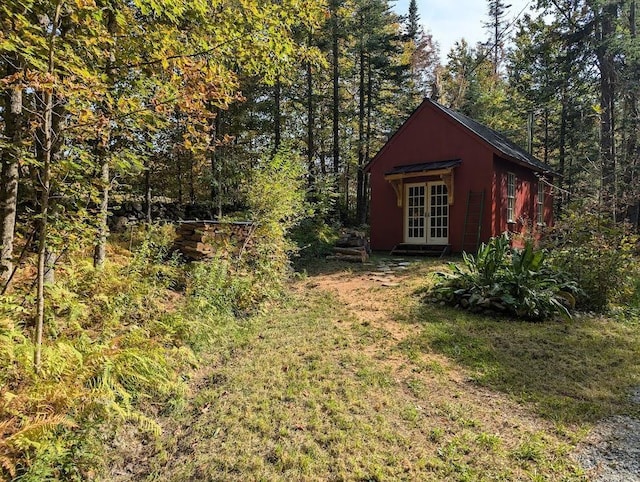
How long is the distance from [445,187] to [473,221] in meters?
1.34

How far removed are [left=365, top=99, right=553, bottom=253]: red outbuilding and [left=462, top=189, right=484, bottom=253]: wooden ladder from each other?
25 millimetres

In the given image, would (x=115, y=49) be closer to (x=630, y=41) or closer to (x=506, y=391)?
(x=506, y=391)

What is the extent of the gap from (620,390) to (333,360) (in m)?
2.45

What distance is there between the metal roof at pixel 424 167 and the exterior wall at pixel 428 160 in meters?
0.16

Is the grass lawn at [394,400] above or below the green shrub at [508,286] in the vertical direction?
below

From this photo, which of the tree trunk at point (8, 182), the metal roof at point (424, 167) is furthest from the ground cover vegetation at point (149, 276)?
the metal roof at point (424, 167)

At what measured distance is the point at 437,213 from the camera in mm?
10688

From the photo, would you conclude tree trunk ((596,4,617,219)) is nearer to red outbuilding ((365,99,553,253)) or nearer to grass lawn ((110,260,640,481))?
red outbuilding ((365,99,553,253))

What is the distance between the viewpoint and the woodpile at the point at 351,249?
9203 millimetres

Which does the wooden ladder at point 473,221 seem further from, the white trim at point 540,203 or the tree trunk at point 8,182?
the tree trunk at point 8,182

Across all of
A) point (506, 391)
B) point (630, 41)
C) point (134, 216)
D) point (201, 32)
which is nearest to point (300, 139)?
point (134, 216)

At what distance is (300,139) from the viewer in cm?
1712

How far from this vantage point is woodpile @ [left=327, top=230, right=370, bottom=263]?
9.20 m

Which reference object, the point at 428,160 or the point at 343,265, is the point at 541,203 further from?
the point at 343,265
